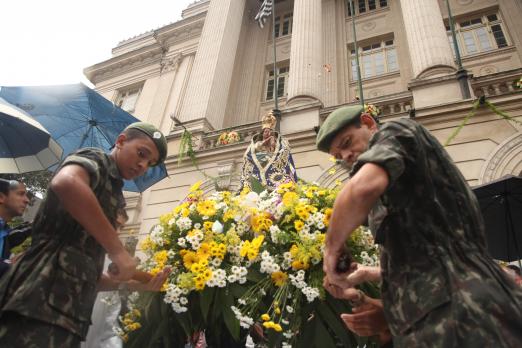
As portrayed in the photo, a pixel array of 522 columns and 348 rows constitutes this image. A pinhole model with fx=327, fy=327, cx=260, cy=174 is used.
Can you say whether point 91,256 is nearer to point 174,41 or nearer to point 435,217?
point 435,217

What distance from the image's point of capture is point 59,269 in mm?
1423

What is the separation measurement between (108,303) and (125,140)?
1.18 meters

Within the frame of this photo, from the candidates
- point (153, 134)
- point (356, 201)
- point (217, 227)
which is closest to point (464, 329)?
point (356, 201)

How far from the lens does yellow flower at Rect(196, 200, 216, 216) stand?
2.18 metres

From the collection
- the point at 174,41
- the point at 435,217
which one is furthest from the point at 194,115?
the point at 435,217

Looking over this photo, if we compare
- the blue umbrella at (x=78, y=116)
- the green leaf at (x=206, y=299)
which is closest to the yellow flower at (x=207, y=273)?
the green leaf at (x=206, y=299)

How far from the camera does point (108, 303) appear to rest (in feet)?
7.39

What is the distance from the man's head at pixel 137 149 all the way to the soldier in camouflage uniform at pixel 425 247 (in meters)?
Result: 1.12

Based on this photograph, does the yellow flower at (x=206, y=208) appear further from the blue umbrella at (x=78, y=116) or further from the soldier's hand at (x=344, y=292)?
the blue umbrella at (x=78, y=116)

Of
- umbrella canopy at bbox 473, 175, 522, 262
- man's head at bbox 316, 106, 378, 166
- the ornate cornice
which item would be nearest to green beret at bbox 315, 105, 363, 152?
man's head at bbox 316, 106, 378, 166

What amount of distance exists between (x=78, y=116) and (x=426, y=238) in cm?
691

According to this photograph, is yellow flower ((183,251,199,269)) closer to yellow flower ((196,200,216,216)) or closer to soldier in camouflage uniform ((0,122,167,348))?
yellow flower ((196,200,216,216))

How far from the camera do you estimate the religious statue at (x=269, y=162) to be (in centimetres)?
431

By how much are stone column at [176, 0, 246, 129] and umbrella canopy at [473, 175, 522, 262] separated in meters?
8.39
